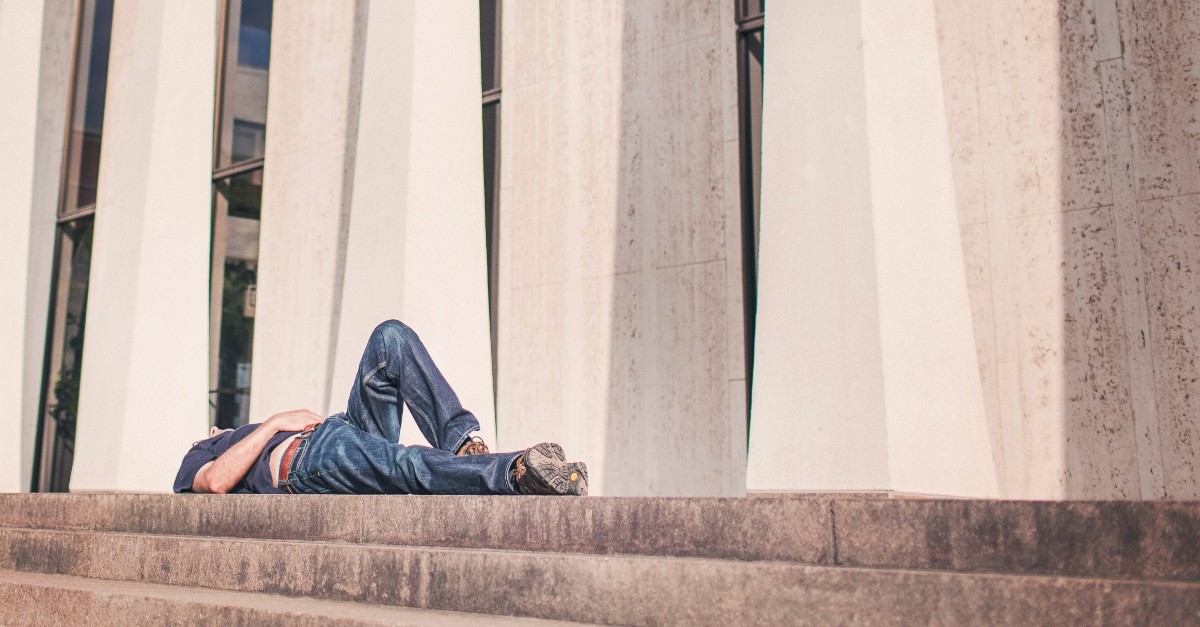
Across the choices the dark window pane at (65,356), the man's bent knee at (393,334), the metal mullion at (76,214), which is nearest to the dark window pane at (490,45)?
the man's bent knee at (393,334)

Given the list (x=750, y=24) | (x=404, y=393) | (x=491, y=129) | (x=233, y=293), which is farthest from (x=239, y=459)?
(x=233, y=293)

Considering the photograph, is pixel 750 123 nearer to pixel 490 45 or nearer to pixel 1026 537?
pixel 490 45

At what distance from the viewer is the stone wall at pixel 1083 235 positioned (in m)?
6.80

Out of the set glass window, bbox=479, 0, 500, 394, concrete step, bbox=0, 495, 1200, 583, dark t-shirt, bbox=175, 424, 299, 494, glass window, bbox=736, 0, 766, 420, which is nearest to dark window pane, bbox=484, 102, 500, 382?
glass window, bbox=479, 0, 500, 394

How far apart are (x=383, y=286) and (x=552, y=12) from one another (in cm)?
335

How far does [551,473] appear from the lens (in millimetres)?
5168

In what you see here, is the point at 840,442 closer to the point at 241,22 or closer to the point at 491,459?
the point at 491,459

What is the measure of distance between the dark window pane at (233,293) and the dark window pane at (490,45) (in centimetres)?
383

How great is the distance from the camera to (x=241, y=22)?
14.3 meters

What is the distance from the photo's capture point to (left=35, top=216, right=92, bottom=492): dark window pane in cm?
1596

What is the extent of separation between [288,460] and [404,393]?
919 mm

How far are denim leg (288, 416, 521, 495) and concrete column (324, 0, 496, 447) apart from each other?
8.15 feet

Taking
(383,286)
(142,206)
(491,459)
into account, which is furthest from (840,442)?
(142,206)

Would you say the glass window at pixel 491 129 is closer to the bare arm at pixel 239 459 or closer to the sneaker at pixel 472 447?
the bare arm at pixel 239 459
